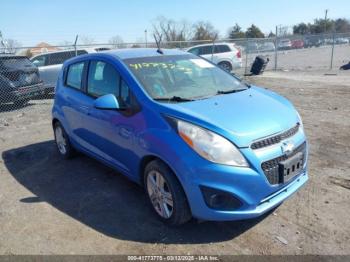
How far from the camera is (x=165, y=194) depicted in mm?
3506

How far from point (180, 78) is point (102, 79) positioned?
3.43ft

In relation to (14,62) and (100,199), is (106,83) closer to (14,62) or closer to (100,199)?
(100,199)

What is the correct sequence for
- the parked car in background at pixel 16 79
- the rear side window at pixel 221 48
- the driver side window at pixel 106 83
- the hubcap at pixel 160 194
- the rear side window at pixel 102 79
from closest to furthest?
the hubcap at pixel 160 194, the driver side window at pixel 106 83, the rear side window at pixel 102 79, the parked car in background at pixel 16 79, the rear side window at pixel 221 48

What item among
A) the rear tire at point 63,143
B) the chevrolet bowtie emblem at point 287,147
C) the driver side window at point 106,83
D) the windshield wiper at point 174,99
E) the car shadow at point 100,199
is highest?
the driver side window at point 106,83

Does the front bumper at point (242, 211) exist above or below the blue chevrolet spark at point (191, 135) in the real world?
below

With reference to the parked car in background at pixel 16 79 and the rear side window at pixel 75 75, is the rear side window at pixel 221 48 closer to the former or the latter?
the parked car in background at pixel 16 79

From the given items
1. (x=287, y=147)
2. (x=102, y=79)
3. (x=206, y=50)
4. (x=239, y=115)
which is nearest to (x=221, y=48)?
(x=206, y=50)

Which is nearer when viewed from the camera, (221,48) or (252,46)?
(221,48)

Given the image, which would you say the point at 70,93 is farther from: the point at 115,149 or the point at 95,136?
the point at 115,149

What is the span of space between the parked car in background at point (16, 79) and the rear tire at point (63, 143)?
5603 millimetres

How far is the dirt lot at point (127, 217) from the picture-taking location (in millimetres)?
3287

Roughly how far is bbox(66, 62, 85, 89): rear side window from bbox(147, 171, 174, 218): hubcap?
2161 millimetres

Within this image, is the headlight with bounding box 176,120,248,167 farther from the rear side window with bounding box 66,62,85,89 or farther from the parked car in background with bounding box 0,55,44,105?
the parked car in background with bounding box 0,55,44,105

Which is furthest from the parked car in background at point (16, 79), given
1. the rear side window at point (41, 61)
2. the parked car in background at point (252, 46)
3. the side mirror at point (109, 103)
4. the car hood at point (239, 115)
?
the parked car in background at point (252, 46)
